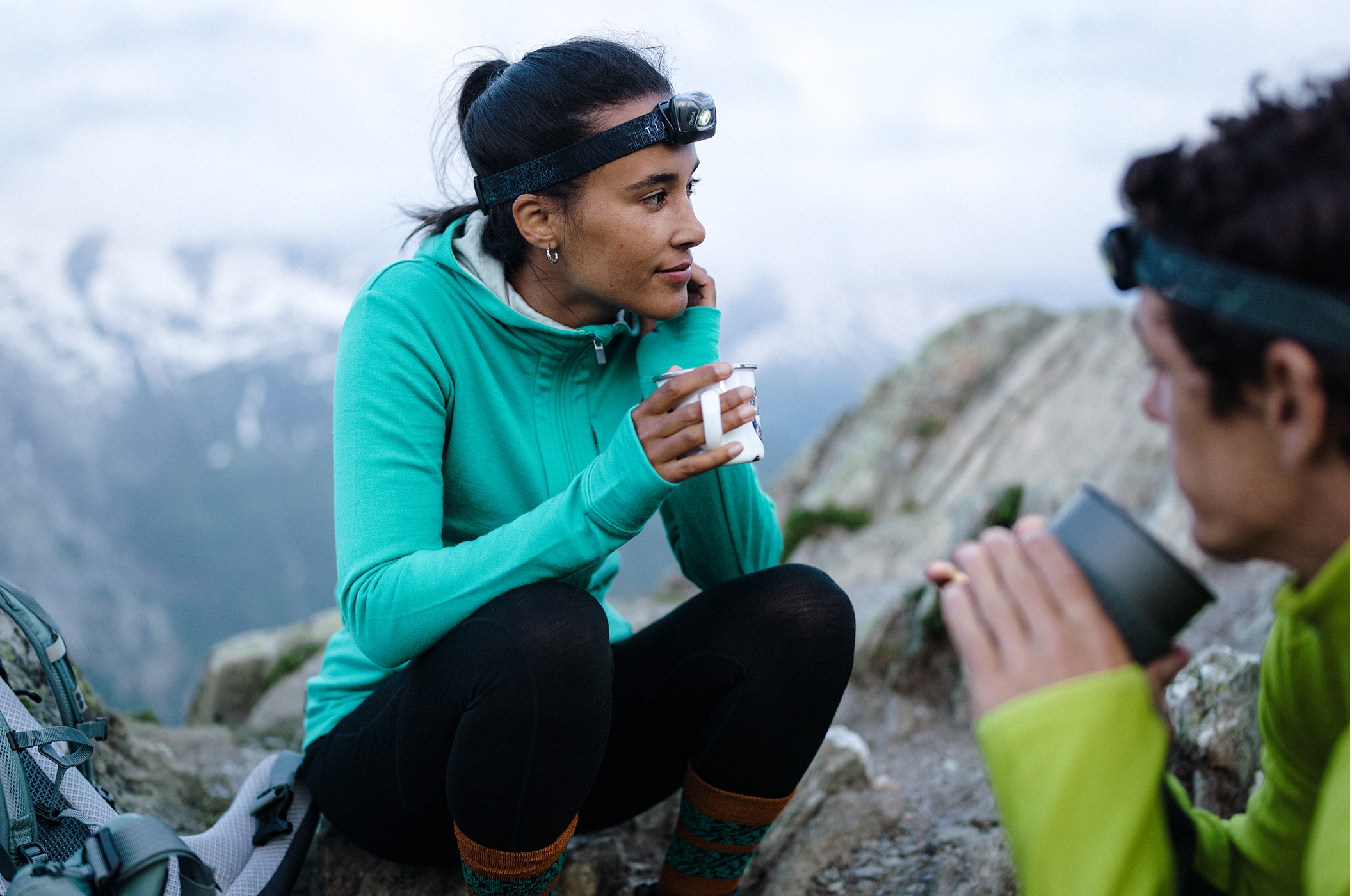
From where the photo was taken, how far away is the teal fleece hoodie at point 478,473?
121 inches

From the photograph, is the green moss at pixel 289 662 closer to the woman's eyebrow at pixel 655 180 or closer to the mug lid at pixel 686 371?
the woman's eyebrow at pixel 655 180

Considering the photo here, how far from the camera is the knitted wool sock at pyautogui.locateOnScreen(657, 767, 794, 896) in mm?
3553

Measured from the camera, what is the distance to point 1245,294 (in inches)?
68.0

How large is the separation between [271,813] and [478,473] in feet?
5.30

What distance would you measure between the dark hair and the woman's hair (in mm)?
2298

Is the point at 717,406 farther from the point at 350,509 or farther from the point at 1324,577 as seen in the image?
the point at 1324,577

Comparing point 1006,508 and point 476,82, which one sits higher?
point 476,82

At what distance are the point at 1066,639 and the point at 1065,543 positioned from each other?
0.22 m

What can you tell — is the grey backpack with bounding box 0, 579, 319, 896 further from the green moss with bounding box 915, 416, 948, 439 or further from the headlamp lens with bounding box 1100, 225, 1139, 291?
the green moss with bounding box 915, 416, 948, 439

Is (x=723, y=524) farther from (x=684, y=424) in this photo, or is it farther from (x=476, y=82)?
(x=476, y=82)

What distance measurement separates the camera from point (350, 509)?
3248 mm

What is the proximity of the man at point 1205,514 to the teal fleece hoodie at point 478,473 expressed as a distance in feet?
4.44

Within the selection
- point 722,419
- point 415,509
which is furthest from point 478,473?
point 722,419

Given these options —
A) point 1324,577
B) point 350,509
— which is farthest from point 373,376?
point 1324,577
